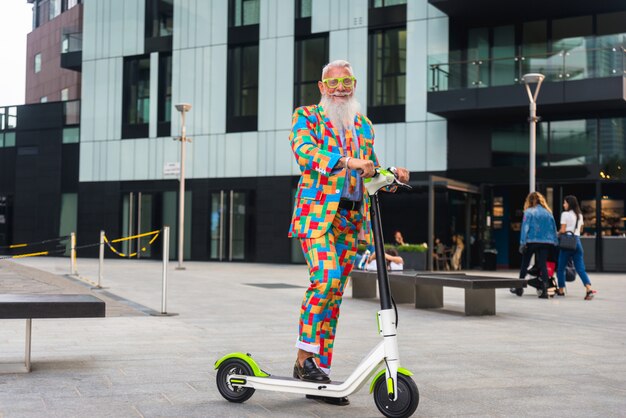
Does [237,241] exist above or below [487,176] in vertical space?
below

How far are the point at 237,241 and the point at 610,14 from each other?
14.8 m

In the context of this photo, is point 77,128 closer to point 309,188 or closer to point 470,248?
point 470,248

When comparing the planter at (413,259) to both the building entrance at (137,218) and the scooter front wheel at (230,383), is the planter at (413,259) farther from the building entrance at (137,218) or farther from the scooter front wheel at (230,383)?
the scooter front wheel at (230,383)

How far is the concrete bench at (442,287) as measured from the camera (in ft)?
31.4

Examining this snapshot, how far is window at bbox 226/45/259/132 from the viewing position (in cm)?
2911

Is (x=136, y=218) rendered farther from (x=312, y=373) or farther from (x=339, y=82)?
(x=312, y=373)

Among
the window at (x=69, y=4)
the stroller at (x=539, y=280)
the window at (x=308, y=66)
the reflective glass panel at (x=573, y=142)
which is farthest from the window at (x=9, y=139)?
the stroller at (x=539, y=280)

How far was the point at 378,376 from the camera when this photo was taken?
13.1 feet

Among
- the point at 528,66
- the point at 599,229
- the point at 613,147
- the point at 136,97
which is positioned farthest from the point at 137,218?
the point at 613,147

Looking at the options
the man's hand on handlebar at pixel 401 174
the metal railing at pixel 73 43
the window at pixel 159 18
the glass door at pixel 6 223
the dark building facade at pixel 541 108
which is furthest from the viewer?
the glass door at pixel 6 223

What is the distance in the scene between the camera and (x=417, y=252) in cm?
2123

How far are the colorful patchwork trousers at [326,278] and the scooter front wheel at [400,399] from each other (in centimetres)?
54

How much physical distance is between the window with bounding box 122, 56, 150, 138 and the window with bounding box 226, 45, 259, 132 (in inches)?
155

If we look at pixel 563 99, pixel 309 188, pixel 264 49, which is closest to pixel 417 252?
pixel 563 99
